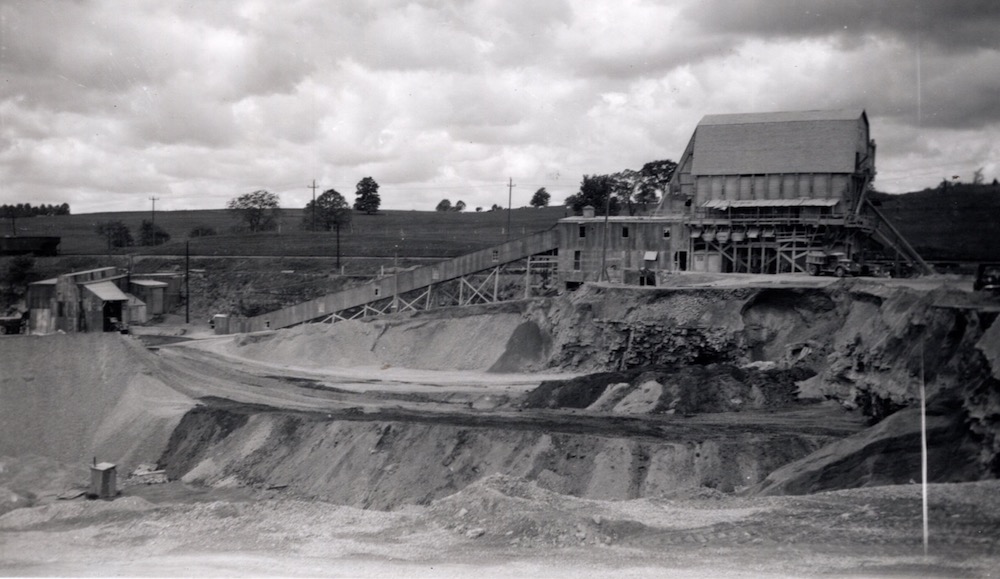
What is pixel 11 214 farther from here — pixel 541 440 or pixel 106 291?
pixel 541 440

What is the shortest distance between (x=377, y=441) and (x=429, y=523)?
31.2 ft

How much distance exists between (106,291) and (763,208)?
33635mm

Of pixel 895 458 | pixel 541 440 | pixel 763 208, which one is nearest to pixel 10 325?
pixel 541 440

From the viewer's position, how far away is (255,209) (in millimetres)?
67375

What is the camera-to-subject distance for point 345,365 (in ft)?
135

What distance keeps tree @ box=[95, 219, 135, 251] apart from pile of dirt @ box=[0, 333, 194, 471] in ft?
63.6

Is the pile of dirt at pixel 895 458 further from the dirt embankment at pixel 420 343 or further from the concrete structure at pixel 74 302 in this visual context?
the concrete structure at pixel 74 302

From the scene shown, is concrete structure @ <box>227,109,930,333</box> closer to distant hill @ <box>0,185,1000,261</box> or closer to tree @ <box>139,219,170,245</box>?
distant hill @ <box>0,185,1000,261</box>

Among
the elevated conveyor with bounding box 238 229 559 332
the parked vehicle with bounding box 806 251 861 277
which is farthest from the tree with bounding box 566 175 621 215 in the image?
the parked vehicle with bounding box 806 251 861 277

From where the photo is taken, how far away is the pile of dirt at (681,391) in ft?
85.8

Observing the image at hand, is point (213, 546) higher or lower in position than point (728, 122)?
lower

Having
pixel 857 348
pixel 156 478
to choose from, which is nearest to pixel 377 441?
pixel 156 478

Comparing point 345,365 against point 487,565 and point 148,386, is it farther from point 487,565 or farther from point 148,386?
point 487,565

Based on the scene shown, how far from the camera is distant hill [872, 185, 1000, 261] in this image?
63.1 ft
